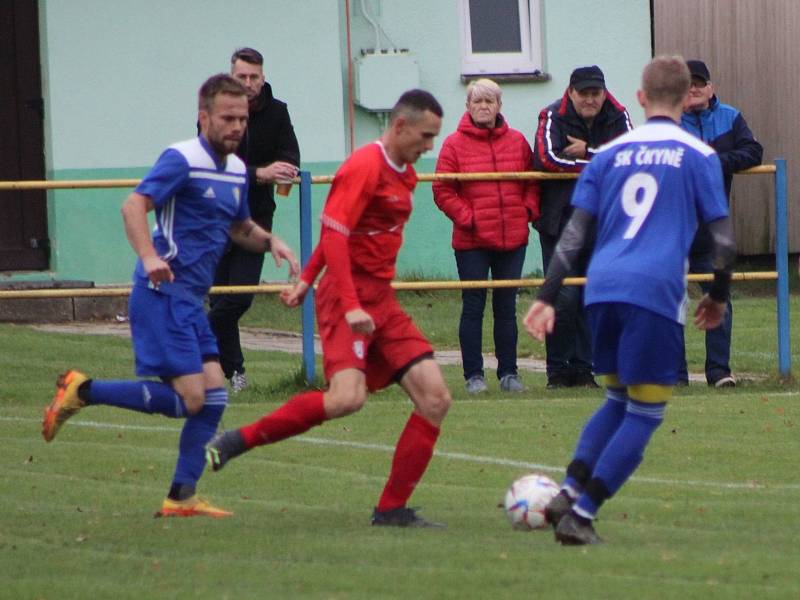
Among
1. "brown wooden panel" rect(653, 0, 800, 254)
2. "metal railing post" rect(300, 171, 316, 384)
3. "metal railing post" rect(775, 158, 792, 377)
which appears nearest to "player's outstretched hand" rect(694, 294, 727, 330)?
"metal railing post" rect(300, 171, 316, 384)

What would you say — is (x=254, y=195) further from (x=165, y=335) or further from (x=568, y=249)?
(x=568, y=249)

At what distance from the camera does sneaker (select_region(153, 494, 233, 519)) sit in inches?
306

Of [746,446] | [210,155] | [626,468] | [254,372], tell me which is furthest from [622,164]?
[254,372]

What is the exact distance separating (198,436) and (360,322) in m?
1.20

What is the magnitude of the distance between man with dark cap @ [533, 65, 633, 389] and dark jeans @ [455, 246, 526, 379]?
0.93 feet

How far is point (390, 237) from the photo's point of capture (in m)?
7.68

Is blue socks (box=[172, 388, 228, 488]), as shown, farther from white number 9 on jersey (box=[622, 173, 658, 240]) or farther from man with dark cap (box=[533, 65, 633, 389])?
man with dark cap (box=[533, 65, 633, 389])

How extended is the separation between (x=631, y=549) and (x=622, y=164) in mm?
1507

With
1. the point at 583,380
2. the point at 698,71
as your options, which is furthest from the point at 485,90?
the point at 583,380

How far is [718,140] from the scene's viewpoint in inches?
499

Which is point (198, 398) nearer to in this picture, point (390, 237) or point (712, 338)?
point (390, 237)

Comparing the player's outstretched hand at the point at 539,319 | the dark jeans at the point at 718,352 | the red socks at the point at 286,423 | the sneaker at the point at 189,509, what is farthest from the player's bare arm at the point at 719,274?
the dark jeans at the point at 718,352

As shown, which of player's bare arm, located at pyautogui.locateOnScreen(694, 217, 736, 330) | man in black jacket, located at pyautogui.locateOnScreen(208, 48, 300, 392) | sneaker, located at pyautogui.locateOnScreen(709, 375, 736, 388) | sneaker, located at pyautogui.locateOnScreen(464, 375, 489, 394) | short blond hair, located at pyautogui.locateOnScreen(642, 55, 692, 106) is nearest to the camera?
player's bare arm, located at pyautogui.locateOnScreen(694, 217, 736, 330)

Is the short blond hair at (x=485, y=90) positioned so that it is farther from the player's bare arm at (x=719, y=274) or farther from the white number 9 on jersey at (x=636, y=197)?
the white number 9 on jersey at (x=636, y=197)
